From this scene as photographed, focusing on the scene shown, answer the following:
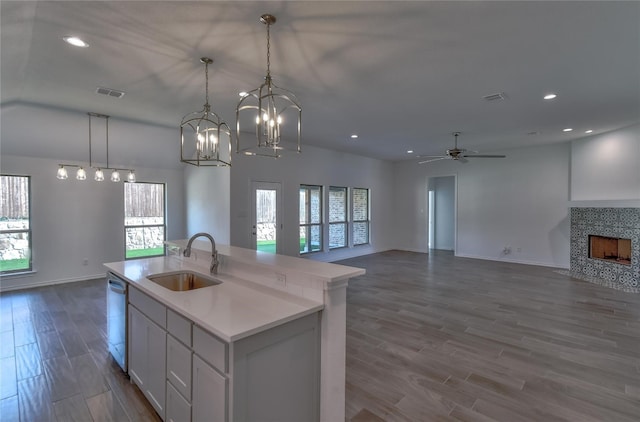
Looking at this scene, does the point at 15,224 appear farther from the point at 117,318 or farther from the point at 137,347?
the point at 137,347

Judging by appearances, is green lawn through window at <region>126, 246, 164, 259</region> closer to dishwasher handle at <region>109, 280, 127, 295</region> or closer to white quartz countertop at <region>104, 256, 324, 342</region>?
dishwasher handle at <region>109, 280, 127, 295</region>

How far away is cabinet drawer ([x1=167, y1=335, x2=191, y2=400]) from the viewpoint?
1796 millimetres

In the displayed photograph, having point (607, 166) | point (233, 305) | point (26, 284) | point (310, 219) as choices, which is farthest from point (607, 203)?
point (26, 284)

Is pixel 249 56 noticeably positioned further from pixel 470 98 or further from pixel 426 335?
pixel 426 335

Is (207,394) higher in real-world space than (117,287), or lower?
lower

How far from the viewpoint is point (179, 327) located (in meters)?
1.86

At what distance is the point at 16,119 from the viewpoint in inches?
177

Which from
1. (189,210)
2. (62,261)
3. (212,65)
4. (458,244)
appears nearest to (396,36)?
(212,65)

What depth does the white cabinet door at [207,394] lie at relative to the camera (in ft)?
5.03

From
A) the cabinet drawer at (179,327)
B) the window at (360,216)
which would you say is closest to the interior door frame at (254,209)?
the window at (360,216)

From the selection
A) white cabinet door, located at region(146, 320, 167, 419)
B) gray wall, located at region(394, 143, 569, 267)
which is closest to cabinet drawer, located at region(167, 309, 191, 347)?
white cabinet door, located at region(146, 320, 167, 419)

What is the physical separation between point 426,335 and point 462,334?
0.42 m

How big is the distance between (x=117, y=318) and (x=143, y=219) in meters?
4.69

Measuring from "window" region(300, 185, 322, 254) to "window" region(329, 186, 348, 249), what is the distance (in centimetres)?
44
